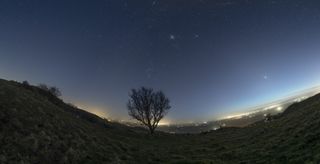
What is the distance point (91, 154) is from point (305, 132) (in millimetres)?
20244

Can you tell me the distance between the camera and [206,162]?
89.9 ft

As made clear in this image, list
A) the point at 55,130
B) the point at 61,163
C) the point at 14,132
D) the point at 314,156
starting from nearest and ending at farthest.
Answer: the point at 314,156
the point at 61,163
the point at 14,132
the point at 55,130

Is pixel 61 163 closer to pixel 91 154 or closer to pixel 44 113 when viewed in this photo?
pixel 91 154

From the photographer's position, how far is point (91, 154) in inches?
1150

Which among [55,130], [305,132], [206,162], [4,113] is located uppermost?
[4,113]

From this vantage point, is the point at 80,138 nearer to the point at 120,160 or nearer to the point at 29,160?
the point at 120,160

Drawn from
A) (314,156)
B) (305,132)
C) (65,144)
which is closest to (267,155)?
(305,132)

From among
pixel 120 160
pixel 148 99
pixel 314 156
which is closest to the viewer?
pixel 314 156

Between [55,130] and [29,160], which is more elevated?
[55,130]

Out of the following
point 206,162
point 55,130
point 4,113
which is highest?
point 4,113

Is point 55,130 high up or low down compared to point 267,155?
up

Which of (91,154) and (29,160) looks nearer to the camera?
(29,160)

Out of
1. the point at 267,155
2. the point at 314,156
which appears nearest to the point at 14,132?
the point at 267,155

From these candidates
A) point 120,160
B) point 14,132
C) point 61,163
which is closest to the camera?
point 61,163
